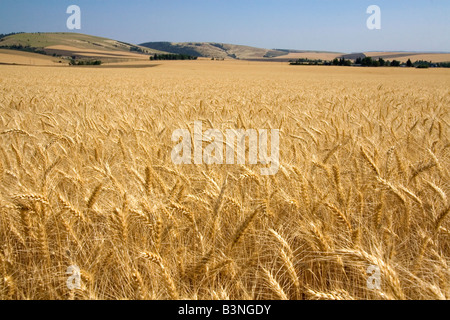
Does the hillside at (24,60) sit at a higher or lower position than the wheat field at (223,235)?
higher

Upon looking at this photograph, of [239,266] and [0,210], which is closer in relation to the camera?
[239,266]

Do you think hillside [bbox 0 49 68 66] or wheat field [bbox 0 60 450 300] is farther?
hillside [bbox 0 49 68 66]

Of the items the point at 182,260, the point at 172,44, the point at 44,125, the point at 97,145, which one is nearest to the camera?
the point at 182,260

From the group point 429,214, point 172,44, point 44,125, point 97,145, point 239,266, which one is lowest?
point 239,266

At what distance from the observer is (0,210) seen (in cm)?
143

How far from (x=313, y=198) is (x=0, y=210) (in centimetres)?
165

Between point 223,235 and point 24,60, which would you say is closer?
point 223,235

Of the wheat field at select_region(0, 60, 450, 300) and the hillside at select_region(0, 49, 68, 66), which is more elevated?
the hillside at select_region(0, 49, 68, 66)

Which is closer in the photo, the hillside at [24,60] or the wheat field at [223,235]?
the wheat field at [223,235]

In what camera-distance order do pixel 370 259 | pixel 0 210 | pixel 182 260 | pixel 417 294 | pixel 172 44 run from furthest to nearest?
1. pixel 172 44
2. pixel 0 210
3. pixel 182 260
4. pixel 417 294
5. pixel 370 259

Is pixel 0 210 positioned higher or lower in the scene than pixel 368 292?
higher

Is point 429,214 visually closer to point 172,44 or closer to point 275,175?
point 275,175

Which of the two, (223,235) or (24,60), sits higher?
(24,60)

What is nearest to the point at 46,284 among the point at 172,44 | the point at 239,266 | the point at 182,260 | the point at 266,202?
the point at 182,260
